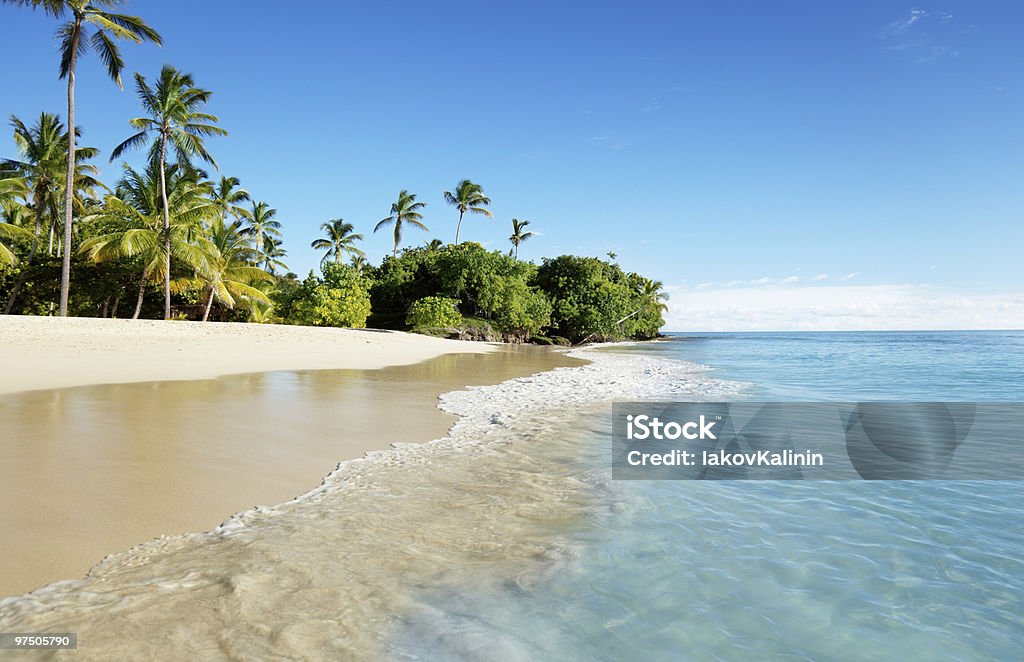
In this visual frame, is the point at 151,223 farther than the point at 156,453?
Yes

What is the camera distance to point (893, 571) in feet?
10.9

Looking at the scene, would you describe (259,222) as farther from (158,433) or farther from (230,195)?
(158,433)

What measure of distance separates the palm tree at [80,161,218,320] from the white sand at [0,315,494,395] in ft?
25.1

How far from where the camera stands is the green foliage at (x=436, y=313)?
117 feet

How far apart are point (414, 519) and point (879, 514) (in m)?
3.61

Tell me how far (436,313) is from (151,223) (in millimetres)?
16231

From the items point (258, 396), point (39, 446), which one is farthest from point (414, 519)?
point (258, 396)

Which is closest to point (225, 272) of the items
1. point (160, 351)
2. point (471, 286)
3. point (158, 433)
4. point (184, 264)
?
point (184, 264)

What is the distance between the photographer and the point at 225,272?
103 feet

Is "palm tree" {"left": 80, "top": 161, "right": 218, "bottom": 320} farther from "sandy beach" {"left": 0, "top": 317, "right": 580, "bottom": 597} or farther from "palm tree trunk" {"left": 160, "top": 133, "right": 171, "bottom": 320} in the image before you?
"sandy beach" {"left": 0, "top": 317, "right": 580, "bottom": 597}

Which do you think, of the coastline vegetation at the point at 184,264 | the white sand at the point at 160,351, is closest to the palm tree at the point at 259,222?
the coastline vegetation at the point at 184,264

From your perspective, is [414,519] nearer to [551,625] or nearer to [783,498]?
[551,625]

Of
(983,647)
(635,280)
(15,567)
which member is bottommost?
(983,647)

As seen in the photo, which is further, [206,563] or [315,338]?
[315,338]
